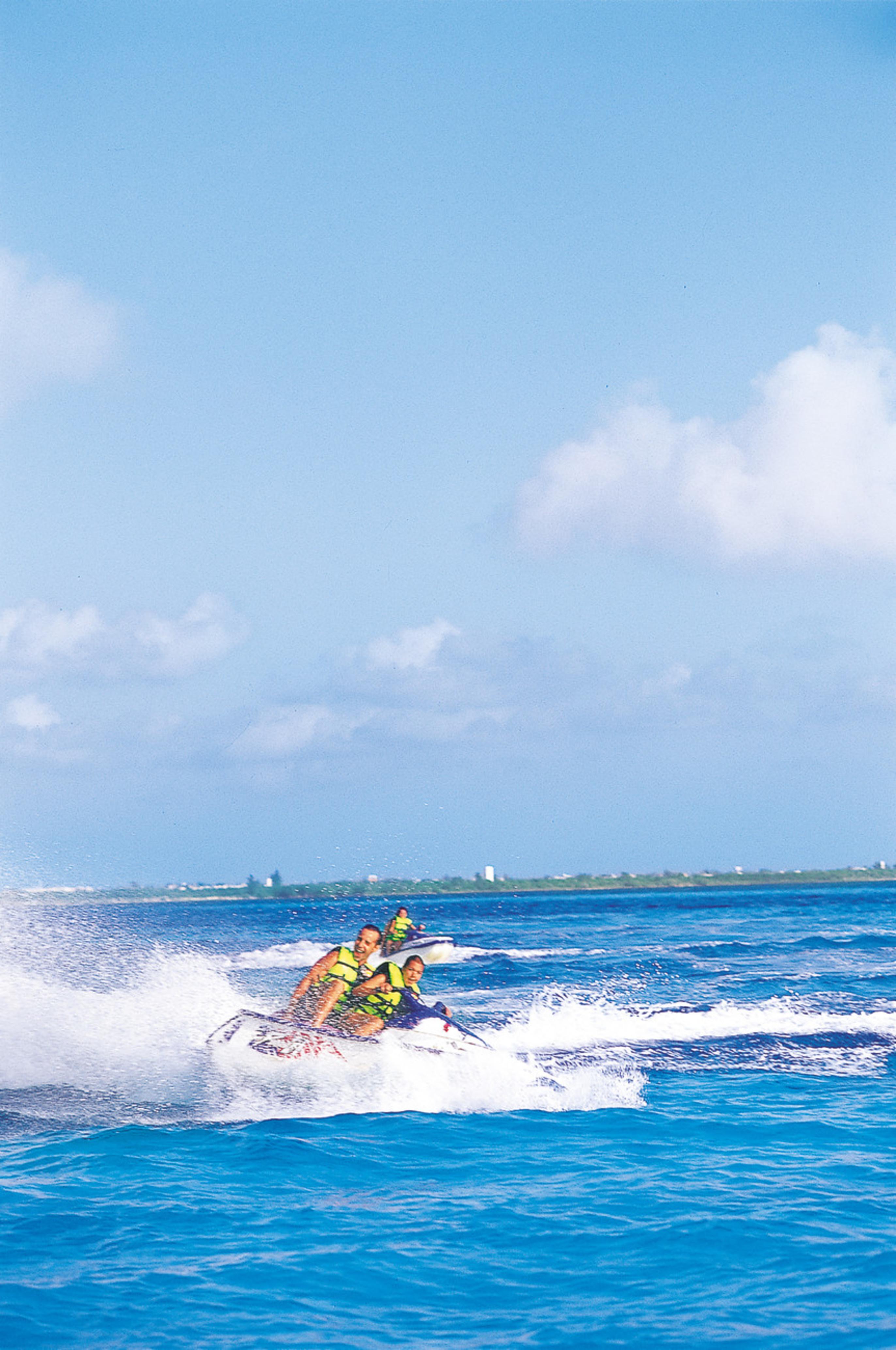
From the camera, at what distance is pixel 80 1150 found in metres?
11.6

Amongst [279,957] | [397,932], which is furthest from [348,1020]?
[279,957]

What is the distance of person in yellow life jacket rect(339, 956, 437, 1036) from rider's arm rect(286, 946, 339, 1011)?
48 centimetres

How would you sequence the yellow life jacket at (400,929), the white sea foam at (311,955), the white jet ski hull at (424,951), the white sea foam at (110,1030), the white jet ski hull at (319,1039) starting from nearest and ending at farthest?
the white jet ski hull at (319,1039), the white sea foam at (110,1030), the white jet ski hull at (424,951), the yellow life jacket at (400,929), the white sea foam at (311,955)

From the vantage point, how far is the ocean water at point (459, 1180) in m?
7.68

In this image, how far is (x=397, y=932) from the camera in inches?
838

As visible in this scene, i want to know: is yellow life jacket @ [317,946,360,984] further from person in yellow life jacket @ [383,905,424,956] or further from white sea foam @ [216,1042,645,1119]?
person in yellow life jacket @ [383,905,424,956]

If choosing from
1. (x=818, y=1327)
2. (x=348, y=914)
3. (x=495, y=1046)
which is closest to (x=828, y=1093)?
(x=495, y=1046)

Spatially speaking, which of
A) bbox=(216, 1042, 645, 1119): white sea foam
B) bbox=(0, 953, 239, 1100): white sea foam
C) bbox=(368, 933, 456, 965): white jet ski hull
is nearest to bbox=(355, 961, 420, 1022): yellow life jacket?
bbox=(216, 1042, 645, 1119): white sea foam

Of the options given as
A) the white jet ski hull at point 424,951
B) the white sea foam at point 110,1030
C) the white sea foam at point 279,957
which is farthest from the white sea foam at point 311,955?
the white jet ski hull at point 424,951

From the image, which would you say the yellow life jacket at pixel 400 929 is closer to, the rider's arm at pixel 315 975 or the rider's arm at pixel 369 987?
the rider's arm at pixel 315 975

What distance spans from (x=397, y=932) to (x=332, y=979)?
22.8 feet

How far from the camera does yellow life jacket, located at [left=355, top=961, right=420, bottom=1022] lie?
14.5 meters

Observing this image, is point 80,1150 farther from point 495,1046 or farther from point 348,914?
point 348,914

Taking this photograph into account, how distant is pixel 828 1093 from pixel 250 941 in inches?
1569
